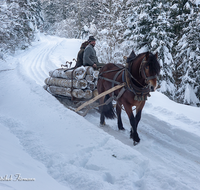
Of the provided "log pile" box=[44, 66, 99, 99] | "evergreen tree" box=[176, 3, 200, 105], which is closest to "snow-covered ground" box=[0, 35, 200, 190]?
"log pile" box=[44, 66, 99, 99]

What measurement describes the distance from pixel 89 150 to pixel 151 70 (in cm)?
186

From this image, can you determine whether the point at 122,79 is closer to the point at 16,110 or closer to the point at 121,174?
the point at 121,174

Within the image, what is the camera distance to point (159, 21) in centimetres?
1043

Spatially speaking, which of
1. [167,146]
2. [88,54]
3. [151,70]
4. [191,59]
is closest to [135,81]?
[151,70]

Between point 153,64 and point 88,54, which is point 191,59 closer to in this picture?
point 88,54

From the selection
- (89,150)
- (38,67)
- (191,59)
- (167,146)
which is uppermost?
(191,59)

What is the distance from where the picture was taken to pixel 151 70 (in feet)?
10.9

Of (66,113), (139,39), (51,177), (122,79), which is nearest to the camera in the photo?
(51,177)

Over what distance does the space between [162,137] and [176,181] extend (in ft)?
7.05

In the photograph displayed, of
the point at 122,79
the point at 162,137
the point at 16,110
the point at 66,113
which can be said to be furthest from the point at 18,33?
the point at 162,137

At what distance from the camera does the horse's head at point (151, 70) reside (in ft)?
10.7

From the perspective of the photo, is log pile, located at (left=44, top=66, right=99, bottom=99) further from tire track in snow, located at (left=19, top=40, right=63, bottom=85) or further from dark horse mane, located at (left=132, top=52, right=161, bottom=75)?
tire track in snow, located at (left=19, top=40, right=63, bottom=85)

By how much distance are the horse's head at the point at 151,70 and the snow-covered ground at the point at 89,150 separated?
126 cm

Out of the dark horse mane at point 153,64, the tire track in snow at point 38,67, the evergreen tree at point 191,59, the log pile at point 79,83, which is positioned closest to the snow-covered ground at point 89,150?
the log pile at point 79,83
